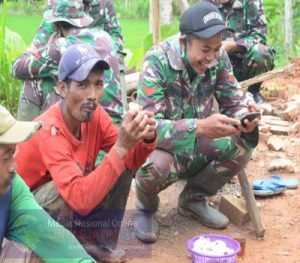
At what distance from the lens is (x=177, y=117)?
13.1 feet

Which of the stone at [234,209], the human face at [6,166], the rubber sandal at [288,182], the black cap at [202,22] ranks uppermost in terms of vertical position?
the black cap at [202,22]

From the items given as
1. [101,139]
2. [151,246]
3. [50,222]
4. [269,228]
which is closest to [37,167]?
[101,139]

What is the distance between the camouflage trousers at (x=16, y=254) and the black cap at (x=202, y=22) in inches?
66.6

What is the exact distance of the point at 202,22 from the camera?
3.71m

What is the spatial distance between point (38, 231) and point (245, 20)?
3879 millimetres

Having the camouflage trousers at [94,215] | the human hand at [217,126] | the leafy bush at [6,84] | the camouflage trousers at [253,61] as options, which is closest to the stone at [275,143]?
the camouflage trousers at [253,61]

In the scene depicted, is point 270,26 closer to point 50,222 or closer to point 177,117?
point 177,117

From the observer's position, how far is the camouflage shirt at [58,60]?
425 cm

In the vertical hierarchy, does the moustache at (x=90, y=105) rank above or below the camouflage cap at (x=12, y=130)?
below

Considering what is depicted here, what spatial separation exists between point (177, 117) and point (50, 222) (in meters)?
1.56

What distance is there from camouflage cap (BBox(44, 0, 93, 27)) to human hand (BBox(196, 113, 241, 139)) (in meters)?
1.27

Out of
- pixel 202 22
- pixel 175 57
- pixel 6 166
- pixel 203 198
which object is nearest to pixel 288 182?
pixel 203 198

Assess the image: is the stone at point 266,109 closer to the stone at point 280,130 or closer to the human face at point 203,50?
the stone at point 280,130

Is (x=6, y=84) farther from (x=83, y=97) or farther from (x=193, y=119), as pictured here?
(x=83, y=97)
